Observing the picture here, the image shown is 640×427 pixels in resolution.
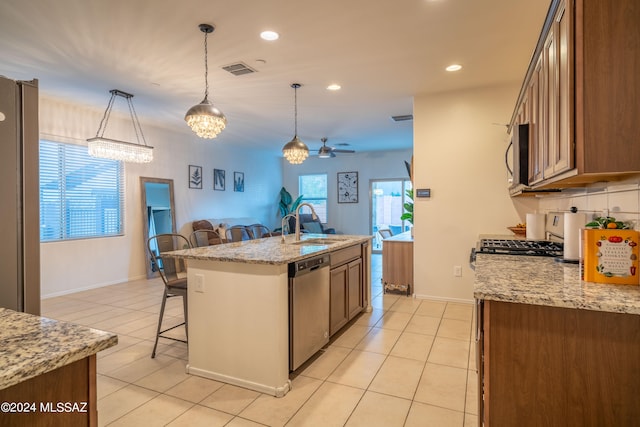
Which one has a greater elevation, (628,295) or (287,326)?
(628,295)

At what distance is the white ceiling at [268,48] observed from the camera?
250 cm

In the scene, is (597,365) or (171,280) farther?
(171,280)

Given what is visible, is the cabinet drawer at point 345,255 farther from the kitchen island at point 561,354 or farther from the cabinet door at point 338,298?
the kitchen island at point 561,354

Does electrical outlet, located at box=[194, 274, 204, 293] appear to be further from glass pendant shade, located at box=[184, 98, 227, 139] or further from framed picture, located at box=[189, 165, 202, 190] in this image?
framed picture, located at box=[189, 165, 202, 190]

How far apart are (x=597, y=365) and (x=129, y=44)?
147 inches

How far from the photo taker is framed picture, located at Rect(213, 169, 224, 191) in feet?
24.2

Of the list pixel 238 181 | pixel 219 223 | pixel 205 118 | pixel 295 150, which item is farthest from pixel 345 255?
pixel 238 181

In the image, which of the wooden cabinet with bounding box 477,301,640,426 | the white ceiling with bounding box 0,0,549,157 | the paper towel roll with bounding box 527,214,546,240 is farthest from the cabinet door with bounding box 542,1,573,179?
the paper towel roll with bounding box 527,214,546,240

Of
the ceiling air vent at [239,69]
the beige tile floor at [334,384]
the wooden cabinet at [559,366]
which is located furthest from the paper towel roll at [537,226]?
the ceiling air vent at [239,69]

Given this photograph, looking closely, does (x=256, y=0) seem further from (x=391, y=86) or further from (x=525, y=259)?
(x=525, y=259)

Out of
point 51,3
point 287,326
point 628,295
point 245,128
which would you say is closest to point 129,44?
point 51,3

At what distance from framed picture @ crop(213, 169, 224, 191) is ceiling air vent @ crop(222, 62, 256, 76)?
3983 millimetres

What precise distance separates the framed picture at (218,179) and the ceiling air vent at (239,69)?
3.98 metres

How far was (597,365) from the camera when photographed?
4.06ft
